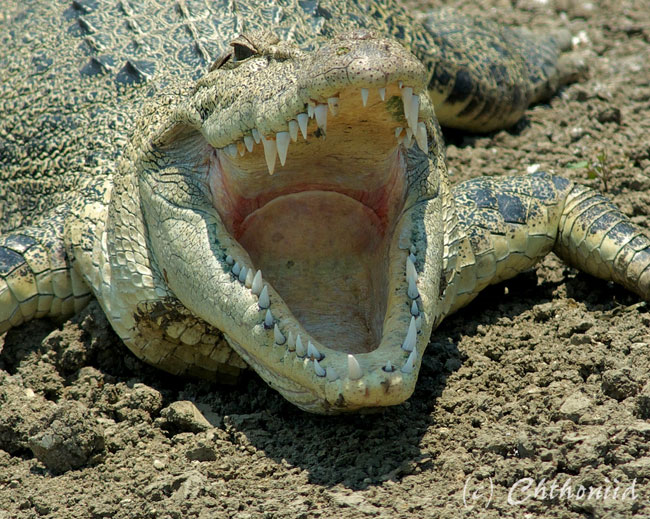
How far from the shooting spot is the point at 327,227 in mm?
4184

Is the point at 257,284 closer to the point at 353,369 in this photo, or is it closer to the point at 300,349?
the point at 300,349

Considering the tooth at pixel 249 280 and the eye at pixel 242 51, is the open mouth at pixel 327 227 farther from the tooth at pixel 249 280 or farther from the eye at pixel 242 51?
the eye at pixel 242 51

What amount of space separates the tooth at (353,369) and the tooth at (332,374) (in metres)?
0.07

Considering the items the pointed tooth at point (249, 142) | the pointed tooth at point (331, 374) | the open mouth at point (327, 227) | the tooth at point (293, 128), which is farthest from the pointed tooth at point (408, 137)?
the pointed tooth at point (331, 374)

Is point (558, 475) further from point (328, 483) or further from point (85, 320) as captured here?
point (85, 320)

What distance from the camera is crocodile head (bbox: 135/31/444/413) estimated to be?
3.41 meters

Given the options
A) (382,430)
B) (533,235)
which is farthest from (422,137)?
(533,235)

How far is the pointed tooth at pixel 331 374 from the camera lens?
3.42m

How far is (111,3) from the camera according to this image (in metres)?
6.04

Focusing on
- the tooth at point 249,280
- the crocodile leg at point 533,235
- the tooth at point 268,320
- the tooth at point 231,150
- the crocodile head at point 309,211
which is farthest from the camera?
the crocodile leg at point 533,235

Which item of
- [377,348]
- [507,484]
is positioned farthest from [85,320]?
[507,484]

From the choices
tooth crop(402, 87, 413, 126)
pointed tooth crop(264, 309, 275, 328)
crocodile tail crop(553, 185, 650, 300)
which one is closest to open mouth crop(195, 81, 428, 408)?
pointed tooth crop(264, 309, 275, 328)

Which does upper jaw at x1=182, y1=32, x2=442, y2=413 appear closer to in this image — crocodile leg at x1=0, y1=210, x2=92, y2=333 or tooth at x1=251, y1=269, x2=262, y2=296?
tooth at x1=251, y1=269, x2=262, y2=296

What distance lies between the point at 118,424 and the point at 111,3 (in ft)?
10.4
